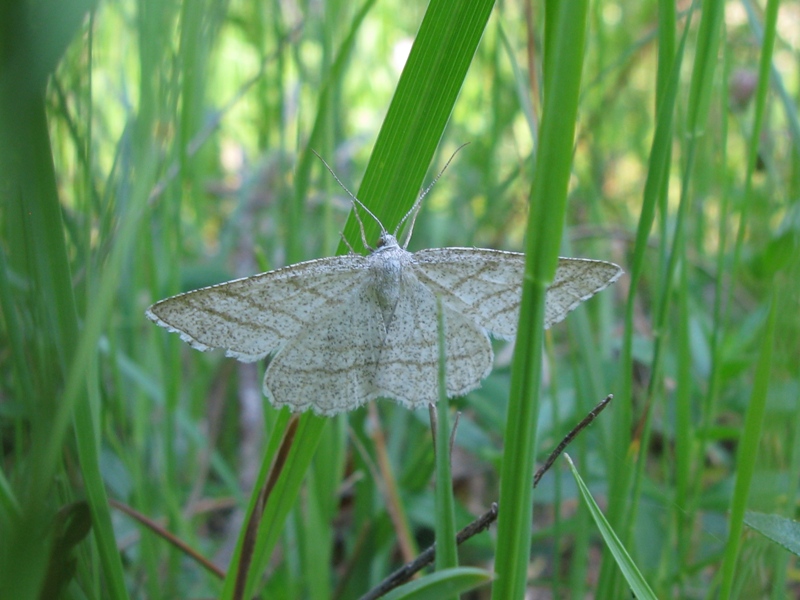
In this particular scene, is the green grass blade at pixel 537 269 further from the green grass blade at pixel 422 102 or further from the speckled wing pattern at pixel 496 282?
the speckled wing pattern at pixel 496 282

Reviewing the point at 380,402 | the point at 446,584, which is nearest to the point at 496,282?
the point at 446,584

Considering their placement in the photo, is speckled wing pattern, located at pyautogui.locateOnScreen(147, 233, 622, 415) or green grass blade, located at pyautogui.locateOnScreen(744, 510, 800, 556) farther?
speckled wing pattern, located at pyautogui.locateOnScreen(147, 233, 622, 415)

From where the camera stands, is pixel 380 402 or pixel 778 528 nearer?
pixel 778 528

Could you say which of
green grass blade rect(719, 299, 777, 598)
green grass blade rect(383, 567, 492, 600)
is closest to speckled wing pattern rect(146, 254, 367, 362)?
green grass blade rect(383, 567, 492, 600)

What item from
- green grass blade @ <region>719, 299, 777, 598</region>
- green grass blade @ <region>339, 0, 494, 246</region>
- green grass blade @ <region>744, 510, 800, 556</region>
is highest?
green grass blade @ <region>339, 0, 494, 246</region>

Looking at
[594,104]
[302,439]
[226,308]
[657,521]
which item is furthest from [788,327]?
[594,104]

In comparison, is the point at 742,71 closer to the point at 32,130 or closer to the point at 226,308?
the point at 226,308

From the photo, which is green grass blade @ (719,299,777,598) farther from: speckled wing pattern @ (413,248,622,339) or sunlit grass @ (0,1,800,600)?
speckled wing pattern @ (413,248,622,339)

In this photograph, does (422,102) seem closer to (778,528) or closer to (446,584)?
(446,584)
